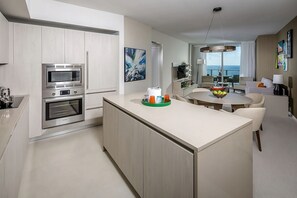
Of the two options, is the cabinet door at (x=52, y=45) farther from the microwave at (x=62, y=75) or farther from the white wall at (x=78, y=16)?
the white wall at (x=78, y=16)

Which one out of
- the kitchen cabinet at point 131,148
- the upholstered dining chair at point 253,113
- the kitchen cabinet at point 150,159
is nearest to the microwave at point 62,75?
the kitchen cabinet at point 150,159

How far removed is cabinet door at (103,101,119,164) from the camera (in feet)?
7.07

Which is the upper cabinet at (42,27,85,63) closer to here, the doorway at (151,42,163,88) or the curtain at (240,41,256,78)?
the doorway at (151,42,163,88)

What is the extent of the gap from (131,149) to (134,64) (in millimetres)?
3307

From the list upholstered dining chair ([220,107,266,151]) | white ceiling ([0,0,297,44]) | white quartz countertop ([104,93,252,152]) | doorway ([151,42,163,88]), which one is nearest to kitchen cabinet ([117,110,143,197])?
white quartz countertop ([104,93,252,152])

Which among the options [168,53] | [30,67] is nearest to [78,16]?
[30,67]

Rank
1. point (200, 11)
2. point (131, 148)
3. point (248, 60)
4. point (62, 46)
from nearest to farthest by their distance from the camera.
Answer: point (131, 148)
point (62, 46)
point (200, 11)
point (248, 60)

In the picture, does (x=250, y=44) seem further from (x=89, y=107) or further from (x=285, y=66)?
(x=89, y=107)

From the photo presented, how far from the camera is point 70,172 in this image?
223 centimetres

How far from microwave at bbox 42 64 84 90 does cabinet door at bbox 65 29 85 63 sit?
0.43ft

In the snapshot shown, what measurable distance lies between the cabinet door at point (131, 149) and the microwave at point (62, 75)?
177 cm

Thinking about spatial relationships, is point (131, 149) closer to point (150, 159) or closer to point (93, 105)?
point (150, 159)

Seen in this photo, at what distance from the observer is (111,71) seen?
3.93 meters

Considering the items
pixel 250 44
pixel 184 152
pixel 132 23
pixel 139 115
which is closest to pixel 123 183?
pixel 139 115
